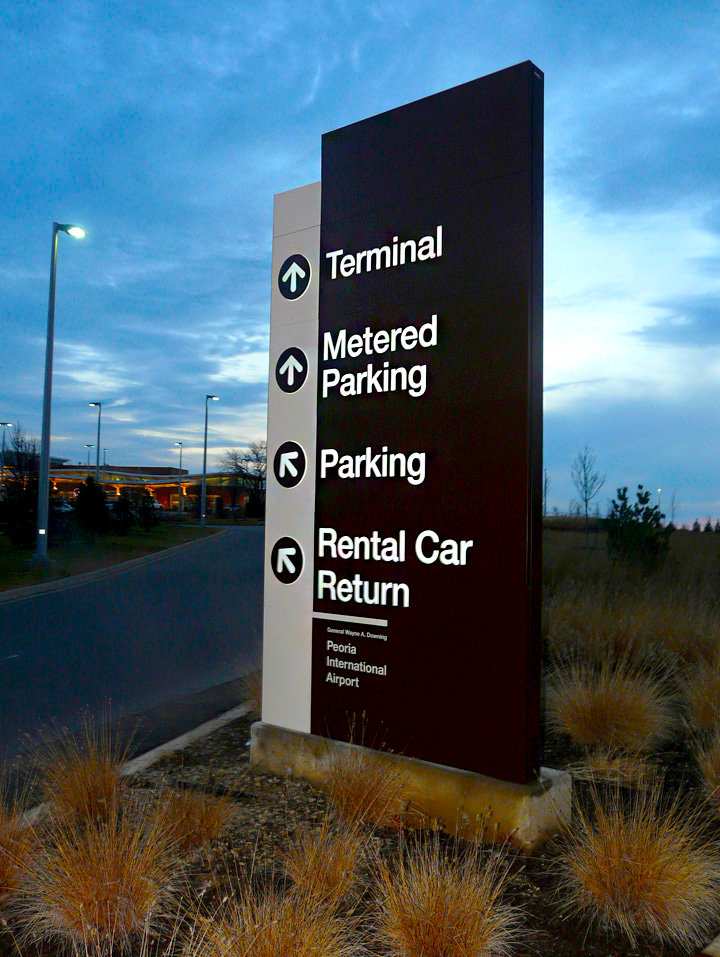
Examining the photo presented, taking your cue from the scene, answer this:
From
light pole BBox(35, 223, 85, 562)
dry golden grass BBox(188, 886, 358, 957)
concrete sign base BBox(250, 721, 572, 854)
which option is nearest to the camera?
dry golden grass BBox(188, 886, 358, 957)

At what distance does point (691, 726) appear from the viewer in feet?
20.5

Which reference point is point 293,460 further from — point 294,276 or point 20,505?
point 20,505

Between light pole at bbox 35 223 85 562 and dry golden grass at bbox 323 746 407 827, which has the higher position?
light pole at bbox 35 223 85 562

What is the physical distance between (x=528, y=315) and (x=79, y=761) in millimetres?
3503

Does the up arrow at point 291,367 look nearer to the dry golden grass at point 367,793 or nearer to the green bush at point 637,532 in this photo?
the dry golden grass at point 367,793

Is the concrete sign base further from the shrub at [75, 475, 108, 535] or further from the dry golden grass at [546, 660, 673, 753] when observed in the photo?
the shrub at [75, 475, 108, 535]

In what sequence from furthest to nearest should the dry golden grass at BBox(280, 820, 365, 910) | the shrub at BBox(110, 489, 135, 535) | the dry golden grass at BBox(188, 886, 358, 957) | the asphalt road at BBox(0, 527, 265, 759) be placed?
the shrub at BBox(110, 489, 135, 535) → the asphalt road at BBox(0, 527, 265, 759) → the dry golden grass at BBox(280, 820, 365, 910) → the dry golden grass at BBox(188, 886, 358, 957)

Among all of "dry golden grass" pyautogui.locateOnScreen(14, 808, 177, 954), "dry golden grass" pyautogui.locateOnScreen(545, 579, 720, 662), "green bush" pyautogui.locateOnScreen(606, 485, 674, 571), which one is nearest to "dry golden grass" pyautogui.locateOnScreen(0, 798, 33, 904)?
"dry golden grass" pyautogui.locateOnScreen(14, 808, 177, 954)

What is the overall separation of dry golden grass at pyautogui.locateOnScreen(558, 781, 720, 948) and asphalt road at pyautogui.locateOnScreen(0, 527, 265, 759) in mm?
4180

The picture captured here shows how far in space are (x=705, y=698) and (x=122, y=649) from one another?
7612 mm

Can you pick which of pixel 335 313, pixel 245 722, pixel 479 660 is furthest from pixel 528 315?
pixel 245 722

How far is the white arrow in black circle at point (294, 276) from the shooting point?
19.1 feet

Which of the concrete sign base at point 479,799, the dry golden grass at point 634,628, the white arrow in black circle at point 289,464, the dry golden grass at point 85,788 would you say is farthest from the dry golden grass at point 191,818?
the dry golden grass at point 634,628

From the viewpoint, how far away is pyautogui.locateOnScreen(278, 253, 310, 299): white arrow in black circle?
5.82 meters
